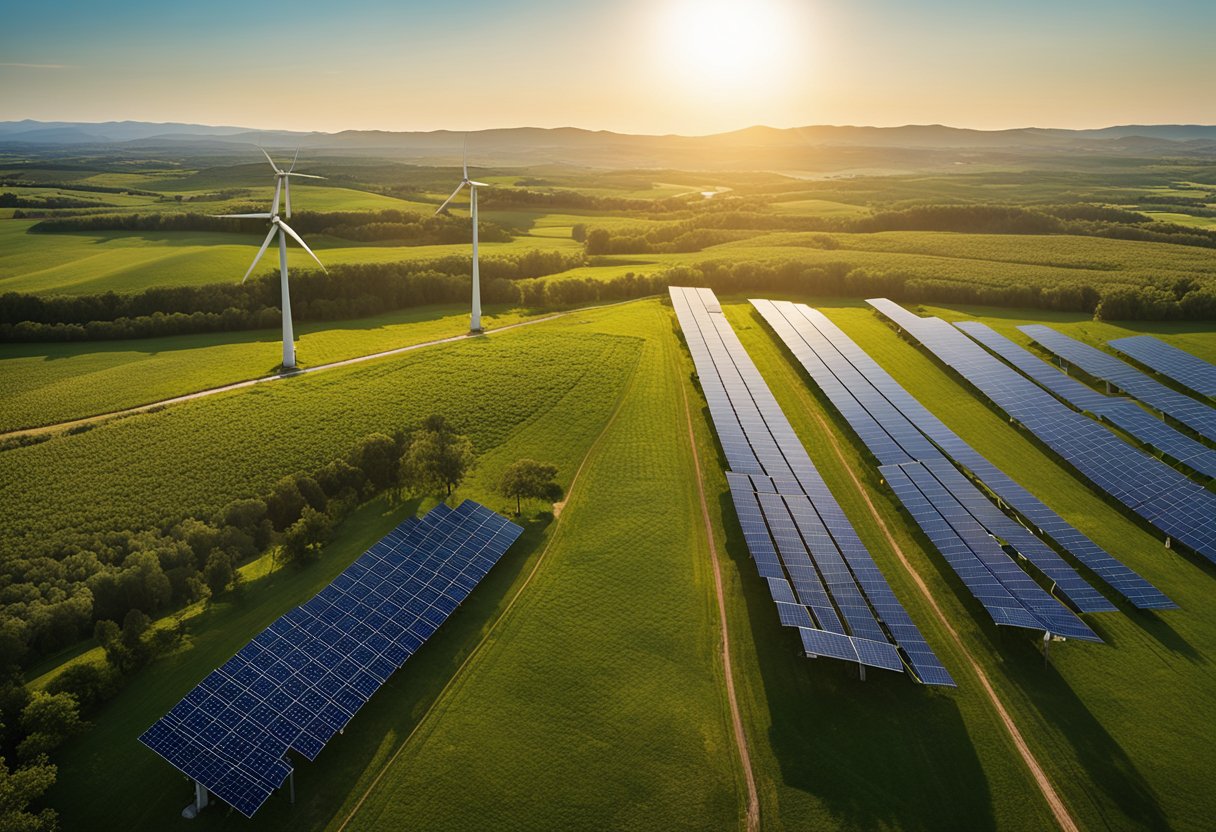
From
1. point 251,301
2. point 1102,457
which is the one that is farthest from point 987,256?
point 251,301

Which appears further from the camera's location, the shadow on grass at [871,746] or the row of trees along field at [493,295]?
the row of trees along field at [493,295]

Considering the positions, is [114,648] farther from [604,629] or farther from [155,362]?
[155,362]

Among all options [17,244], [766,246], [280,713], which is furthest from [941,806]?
[17,244]

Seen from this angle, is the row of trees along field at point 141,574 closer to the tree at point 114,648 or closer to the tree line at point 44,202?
the tree at point 114,648

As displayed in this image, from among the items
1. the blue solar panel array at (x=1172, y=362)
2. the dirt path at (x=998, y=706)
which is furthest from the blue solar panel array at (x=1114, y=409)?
the dirt path at (x=998, y=706)

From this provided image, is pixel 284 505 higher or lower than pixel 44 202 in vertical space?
lower

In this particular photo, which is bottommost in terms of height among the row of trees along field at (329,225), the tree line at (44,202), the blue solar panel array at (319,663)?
the blue solar panel array at (319,663)
